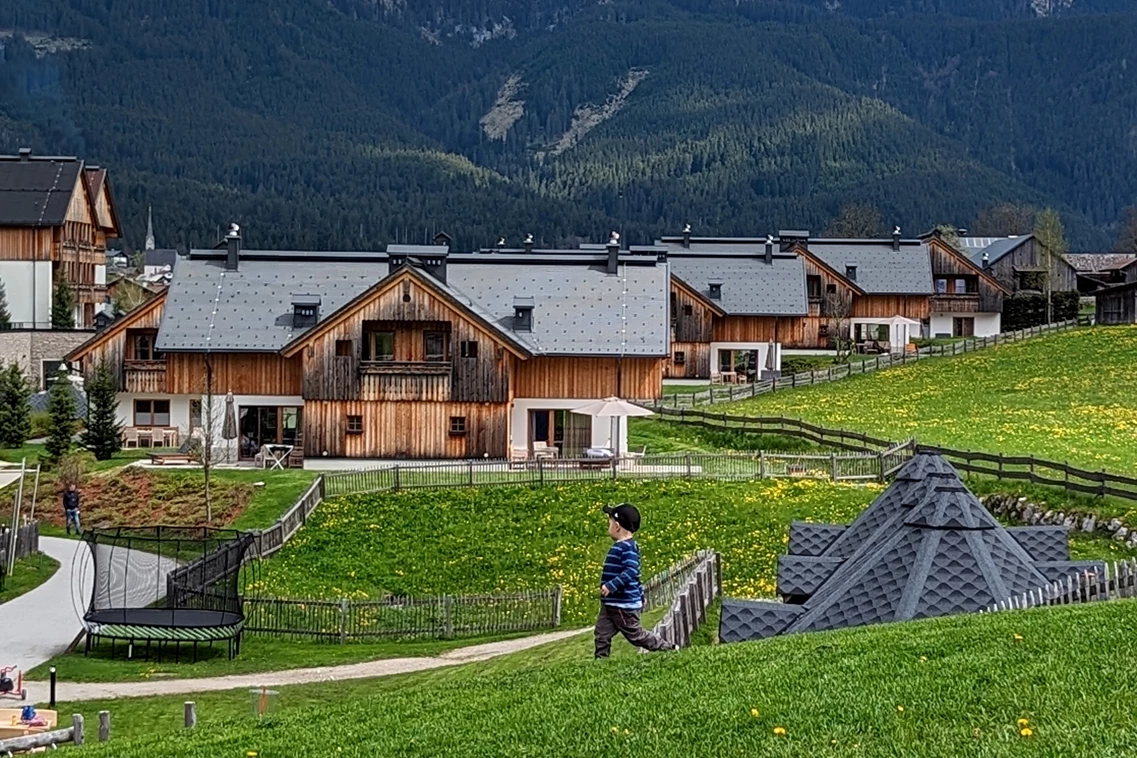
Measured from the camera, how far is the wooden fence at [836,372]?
223 ft

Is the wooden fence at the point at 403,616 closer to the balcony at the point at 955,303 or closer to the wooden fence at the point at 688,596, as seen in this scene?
the wooden fence at the point at 688,596

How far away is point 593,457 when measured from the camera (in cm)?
4741

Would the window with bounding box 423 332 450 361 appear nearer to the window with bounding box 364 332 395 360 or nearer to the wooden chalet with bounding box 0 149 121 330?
the window with bounding box 364 332 395 360

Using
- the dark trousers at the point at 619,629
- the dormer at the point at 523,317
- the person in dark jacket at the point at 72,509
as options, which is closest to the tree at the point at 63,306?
the dormer at the point at 523,317

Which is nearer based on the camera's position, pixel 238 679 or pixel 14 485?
pixel 238 679

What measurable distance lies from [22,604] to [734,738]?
934 inches

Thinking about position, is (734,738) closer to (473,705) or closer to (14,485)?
(473,705)

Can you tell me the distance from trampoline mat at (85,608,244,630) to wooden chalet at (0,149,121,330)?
56.8 m

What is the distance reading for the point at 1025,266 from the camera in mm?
124312

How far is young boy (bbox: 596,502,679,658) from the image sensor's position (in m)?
18.2

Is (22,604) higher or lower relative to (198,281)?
lower

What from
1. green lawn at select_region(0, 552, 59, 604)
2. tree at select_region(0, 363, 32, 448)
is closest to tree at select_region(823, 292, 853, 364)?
tree at select_region(0, 363, 32, 448)

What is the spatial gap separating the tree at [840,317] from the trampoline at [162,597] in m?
60.9

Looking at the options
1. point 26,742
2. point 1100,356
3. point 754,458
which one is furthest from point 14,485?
point 1100,356
